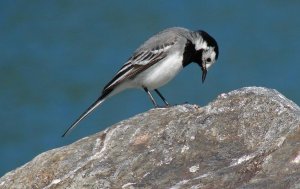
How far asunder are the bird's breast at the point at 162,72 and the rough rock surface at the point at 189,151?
503 cm

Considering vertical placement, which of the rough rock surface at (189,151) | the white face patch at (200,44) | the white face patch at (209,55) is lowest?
the rough rock surface at (189,151)

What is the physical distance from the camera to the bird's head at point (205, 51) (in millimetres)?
12922

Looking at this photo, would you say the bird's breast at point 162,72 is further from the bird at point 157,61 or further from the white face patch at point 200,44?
the white face patch at point 200,44

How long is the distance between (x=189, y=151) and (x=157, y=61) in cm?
617

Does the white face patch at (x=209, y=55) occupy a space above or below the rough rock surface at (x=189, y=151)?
above

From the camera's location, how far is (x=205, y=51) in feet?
42.8

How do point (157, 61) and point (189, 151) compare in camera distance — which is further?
point (157, 61)

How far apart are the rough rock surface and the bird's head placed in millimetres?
5541

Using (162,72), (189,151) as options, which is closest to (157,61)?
(162,72)

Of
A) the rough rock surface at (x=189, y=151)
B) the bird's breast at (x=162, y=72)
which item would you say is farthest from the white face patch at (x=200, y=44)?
the rough rock surface at (x=189, y=151)

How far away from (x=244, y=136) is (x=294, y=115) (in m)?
0.42

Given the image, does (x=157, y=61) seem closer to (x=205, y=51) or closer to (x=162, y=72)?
(x=162, y=72)

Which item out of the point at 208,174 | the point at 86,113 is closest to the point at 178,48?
the point at 86,113

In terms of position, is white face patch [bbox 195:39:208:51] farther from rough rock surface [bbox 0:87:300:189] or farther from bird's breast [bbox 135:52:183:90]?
rough rock surface [bbox 0:87:300:189]
